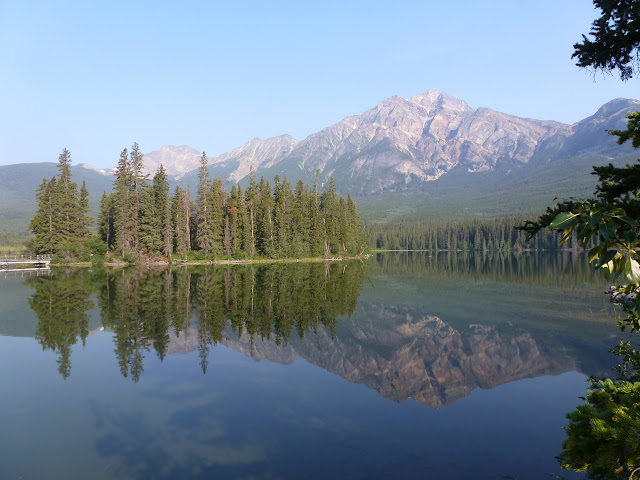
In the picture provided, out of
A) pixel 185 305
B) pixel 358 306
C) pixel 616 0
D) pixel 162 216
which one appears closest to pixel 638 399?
pixel 616 0

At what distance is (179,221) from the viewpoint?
80.5 metres

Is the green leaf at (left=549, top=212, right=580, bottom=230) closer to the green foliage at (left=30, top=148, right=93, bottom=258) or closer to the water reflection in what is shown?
the water reflection

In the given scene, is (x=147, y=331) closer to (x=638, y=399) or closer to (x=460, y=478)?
(x=460, y=478)

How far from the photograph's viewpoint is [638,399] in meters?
6.37

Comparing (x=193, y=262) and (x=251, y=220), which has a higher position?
(x=251, y=220)

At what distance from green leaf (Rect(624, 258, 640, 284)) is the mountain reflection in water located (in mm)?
11816

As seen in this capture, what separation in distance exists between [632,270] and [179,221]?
274 feet

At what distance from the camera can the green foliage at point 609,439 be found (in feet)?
16.8

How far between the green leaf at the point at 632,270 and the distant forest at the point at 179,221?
80.8 meters

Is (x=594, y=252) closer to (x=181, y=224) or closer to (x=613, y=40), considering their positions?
(x=613, y=40)

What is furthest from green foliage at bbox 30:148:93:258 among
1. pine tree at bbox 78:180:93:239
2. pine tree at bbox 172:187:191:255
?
pine tree at bbox 172:187:191:255

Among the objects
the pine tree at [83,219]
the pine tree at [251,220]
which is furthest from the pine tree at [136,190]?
the pine tree at [251,220]

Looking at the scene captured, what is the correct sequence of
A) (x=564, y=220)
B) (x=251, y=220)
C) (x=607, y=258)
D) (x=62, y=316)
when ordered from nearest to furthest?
1. (x=607, y=258)
2. (x=564, y=220)
3. (x=62, y=316)
4. (x=251, y=220)

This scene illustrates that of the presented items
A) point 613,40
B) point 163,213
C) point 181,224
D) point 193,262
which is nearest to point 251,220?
point 181,224
